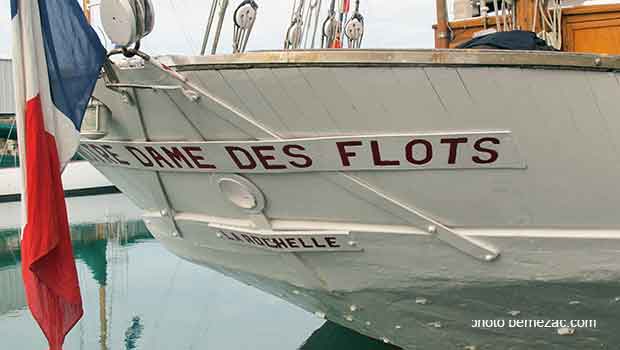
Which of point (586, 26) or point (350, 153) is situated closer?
point (350, 153)

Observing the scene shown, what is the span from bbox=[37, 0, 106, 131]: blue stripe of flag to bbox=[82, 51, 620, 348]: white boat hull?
11.5 inches

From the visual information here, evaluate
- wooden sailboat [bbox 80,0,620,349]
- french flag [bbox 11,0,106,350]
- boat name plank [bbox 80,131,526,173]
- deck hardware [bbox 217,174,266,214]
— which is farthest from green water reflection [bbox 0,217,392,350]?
french flag [bbox 11,0,106,350]

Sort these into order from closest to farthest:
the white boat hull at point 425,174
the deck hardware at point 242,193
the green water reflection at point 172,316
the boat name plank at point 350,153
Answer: the white boat hull at point 425,174
the boat name plank at point 350,153
the deck hardware at point 242,193
the green water reflection at point 172,316

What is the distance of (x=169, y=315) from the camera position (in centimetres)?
858

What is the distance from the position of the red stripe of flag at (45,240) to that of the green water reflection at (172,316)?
11.5ft

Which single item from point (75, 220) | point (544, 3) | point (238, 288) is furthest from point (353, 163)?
point (75, 220)

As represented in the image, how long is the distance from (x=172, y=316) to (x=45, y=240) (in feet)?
16.2

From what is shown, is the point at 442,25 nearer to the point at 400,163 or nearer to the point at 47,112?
A: the point at 400,163

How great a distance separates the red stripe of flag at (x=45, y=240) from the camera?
379 cm

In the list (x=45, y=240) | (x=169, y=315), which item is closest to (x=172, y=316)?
(x=169, y=315)

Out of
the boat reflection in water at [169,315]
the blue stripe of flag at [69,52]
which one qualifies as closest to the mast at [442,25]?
the blue stripe of flag at [69,52]

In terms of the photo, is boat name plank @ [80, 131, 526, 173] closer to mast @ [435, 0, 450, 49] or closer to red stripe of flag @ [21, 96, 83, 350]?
red stripe of flag @ [21, 96, 83, 350]

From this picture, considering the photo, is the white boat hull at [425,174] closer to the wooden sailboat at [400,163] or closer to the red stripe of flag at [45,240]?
the wooden sailboat at [400,163]

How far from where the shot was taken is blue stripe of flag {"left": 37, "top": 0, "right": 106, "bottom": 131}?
381 centimetres
